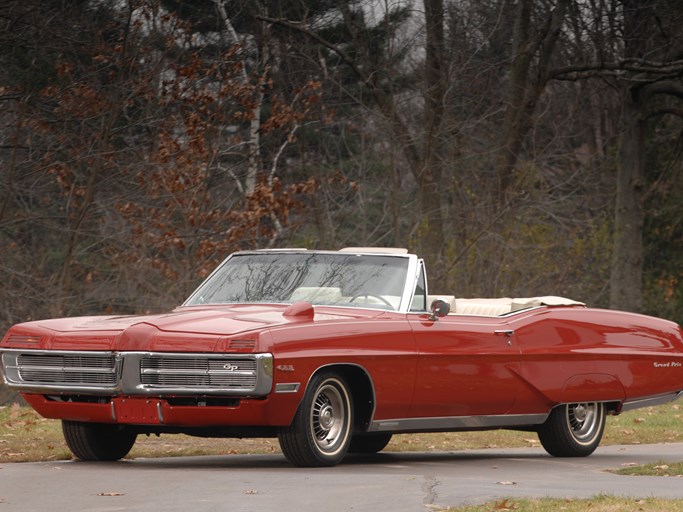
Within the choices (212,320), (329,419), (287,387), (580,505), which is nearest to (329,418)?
(329,419)

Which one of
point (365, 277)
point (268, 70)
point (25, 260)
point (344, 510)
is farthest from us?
point (268, 70)

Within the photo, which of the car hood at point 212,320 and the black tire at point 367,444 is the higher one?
the car hood at point 212,320

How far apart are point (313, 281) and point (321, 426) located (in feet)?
5.17

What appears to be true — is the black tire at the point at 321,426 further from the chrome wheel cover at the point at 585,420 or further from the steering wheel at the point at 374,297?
the chrome wheel cover at the point at 585,420

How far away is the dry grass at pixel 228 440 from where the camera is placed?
12.1 m

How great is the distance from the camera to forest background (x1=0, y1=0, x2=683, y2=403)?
67.6 feet

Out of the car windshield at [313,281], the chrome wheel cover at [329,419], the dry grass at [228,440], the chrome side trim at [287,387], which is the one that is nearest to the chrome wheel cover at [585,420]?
the dry grass at [228,440]

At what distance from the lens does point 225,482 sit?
349 inches

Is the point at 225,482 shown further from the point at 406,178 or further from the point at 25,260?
the point at 406,178

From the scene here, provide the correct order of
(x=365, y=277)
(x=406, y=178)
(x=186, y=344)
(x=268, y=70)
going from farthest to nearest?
(x=406, y=178)
(x=268, y=70)
(x=365, y=277)
(x=186, y=344)

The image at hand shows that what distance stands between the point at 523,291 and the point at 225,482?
1592 cm

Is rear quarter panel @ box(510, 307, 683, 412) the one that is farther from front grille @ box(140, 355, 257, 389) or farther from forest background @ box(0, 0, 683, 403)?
forest background @ box(0, 0, 683, 403)

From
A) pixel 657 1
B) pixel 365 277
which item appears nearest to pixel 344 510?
pixel 365 277

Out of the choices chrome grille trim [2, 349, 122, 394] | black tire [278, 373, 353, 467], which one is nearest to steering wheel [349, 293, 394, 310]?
black tire [278, 373, 353, 467]
